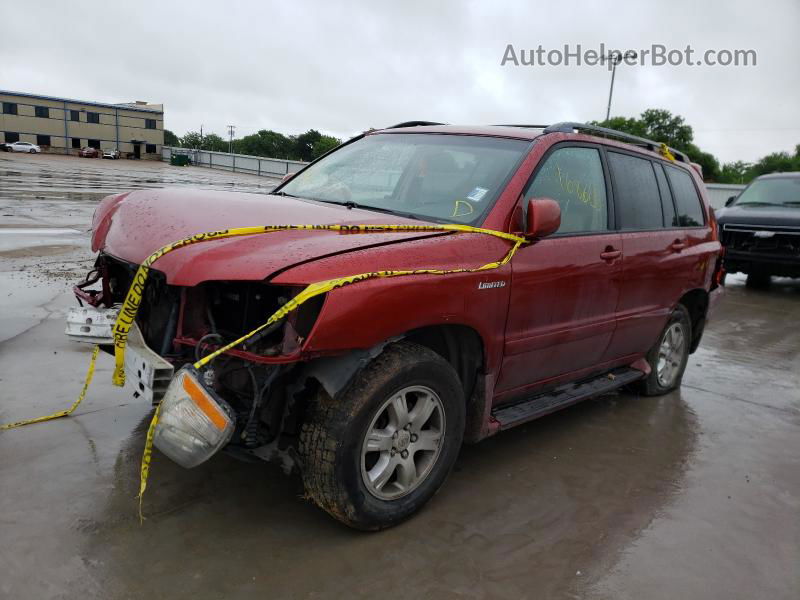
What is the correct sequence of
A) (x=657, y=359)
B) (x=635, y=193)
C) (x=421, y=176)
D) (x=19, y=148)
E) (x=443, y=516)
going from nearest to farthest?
(x=443, y=516) < (x=421, y=176) < (x=635, y=193) < (x=657, y=359) < (x=19, y=148)

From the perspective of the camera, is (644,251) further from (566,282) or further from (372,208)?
(372,208)

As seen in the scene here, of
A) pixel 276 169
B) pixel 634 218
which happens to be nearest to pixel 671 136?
pixel 276 169

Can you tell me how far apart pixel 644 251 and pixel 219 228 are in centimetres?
279

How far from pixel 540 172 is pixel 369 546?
208 centimetres

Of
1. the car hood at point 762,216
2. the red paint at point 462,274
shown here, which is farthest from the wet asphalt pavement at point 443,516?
the car hood at point 762,216

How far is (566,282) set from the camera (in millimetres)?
3494

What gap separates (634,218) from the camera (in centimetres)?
420

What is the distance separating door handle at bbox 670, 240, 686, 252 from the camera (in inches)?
178

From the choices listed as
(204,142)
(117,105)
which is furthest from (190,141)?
(117,105)

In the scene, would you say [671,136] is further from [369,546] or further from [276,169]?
[369,546]

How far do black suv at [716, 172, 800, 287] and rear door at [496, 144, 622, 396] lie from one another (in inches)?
286

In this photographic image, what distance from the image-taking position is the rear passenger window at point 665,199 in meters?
4.60

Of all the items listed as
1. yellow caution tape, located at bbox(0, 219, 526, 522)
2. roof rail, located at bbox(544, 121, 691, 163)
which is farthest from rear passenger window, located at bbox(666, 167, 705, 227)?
yellow caution tape, located at bbox(0, 219, 526, 522)

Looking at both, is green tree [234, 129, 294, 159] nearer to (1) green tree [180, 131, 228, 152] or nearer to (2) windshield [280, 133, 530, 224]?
(1) green tree [180, 131, 228, 152]
